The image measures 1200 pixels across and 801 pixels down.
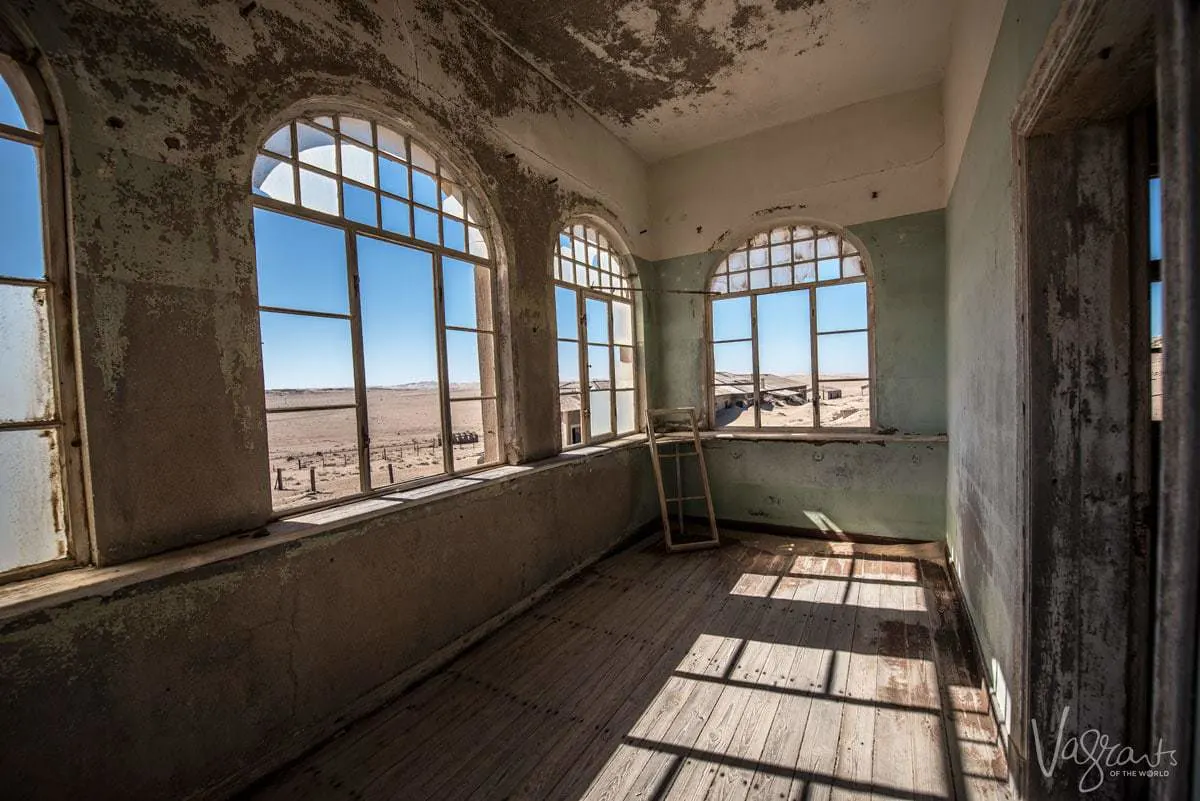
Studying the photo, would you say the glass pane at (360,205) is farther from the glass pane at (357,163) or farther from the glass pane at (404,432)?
the glass pane at (404,432)

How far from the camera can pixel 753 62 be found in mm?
3746

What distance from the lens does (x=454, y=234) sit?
125 inches

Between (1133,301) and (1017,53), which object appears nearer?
(1133,301)

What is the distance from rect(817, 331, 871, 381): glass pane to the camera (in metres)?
4.47

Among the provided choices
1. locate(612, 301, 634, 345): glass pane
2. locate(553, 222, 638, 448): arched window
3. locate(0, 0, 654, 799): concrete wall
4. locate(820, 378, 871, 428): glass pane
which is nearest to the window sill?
locate(0, 0, 654, 799): concrete wall

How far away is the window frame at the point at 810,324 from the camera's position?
14.5ft

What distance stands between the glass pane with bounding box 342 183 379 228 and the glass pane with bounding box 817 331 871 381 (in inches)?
154

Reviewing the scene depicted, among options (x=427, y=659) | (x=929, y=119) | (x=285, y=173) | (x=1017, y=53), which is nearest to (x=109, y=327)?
(x=285, y=173)

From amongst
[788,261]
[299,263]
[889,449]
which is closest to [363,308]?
[299,263]

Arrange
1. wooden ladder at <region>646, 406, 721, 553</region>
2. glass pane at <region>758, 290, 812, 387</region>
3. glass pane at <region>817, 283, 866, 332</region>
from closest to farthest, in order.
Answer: wooden ladder at <region>646, 406, 721, 553</region> < glass pane at <region>817, 283, 866, 332</region> < glass pane at <region>758, 290, 812, 387</region>

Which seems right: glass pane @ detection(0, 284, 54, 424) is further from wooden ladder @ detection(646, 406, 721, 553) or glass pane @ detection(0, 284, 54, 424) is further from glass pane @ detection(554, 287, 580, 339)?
wooden ladder @ detection(646, 406, 721, 553)

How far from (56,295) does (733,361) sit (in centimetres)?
468

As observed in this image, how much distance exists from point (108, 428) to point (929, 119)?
5629mm

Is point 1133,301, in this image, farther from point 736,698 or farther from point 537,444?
point 537,444
